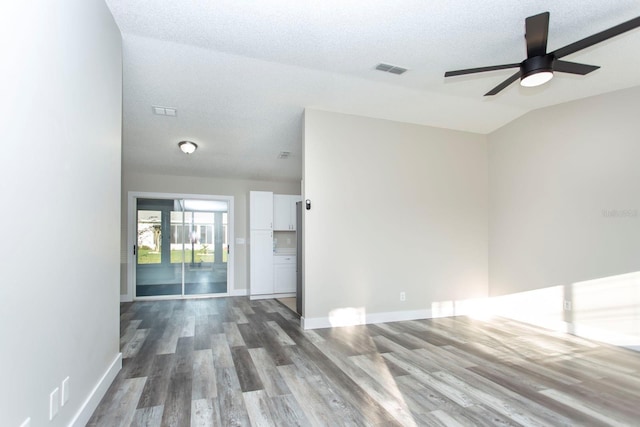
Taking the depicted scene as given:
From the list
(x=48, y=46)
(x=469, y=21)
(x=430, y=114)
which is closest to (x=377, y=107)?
(x=430, y=114)

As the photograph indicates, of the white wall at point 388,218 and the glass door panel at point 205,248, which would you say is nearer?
the white wall at point 388,218

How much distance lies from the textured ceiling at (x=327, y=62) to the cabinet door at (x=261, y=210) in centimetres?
137

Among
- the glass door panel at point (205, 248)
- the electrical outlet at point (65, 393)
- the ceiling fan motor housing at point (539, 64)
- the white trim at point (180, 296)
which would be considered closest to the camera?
the electrical outlet at point (65, 393)

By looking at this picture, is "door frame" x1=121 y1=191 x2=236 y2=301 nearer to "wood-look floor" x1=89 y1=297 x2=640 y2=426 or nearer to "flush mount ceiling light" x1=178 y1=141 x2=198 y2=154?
"flush mount ceiling light" x1=178 y1=141 x2=198 y2=154

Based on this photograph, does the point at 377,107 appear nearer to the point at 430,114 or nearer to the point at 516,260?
the point at 430,114

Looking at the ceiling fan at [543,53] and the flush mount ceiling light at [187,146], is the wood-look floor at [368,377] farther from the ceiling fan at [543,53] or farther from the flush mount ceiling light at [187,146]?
the flush mount ceiling light at [187,146]

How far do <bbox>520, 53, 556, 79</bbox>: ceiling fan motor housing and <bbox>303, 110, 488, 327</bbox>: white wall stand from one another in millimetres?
2401

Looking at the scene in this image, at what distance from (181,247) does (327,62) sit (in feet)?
16.2

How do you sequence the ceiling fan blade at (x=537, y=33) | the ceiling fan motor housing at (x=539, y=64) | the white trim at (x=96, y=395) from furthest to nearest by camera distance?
the ceiling fan motor housing at (x=539, y=64) → the ceiling fan blade at (x=537, y=33) → the white trim at (x=96, y=395)

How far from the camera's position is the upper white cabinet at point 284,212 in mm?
7008

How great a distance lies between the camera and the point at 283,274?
22.6ft

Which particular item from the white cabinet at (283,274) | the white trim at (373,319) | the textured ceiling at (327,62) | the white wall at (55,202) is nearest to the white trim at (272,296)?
the white cabinet at (283,274)

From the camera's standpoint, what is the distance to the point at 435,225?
5180 millimetres

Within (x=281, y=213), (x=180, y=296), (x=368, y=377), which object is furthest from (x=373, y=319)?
(x=180, y=296)
